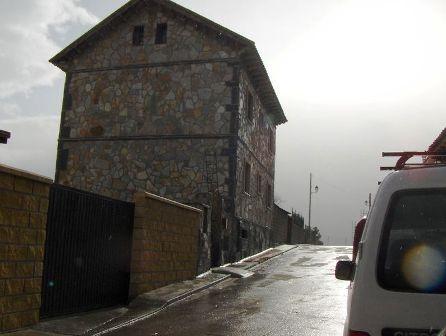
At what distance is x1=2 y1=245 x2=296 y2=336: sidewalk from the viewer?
24.2 feet

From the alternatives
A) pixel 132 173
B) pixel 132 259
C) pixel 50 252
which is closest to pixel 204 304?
pixel 132 259

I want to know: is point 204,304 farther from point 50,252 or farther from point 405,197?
point 405,197

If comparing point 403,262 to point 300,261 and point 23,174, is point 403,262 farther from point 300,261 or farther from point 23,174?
point 300,261

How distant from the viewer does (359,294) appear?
9.23ft

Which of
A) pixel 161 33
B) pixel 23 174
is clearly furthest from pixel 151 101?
pixel 23 174

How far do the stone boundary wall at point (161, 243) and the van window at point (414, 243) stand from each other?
796cm

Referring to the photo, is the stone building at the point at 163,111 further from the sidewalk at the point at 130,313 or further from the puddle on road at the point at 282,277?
the sidewalk at the point at 130,313

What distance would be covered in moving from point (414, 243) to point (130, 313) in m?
7.16

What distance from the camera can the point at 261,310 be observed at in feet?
31.3

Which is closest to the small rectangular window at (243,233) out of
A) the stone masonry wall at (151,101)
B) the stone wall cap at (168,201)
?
the stone masonry wall at (151,101)

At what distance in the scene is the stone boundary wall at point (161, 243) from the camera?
34.0 ft

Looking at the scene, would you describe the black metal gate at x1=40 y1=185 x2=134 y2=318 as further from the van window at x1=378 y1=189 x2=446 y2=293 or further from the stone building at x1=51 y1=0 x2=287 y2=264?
the stone building at x1=51 y1=0 x2=287 y2=264

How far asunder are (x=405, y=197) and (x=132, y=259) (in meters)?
8.07

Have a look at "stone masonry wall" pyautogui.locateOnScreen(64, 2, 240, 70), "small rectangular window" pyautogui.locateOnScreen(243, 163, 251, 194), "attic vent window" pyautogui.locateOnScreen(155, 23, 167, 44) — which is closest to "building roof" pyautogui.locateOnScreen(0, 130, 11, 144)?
"stone masonry wall" pyautogui.locateOnScreen(64, 2, 240, 70)
